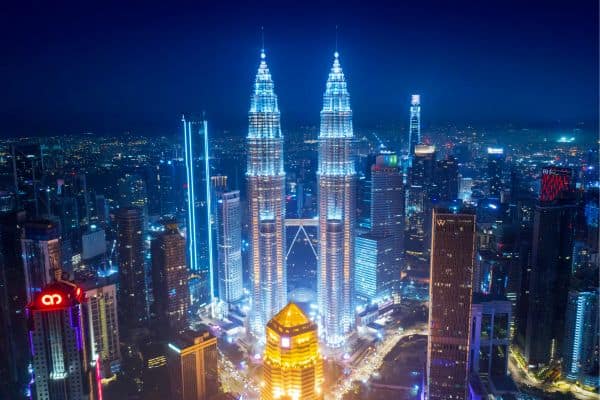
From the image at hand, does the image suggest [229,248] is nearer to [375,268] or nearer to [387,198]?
[375,268]

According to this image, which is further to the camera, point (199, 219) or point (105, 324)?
point (199, 219)

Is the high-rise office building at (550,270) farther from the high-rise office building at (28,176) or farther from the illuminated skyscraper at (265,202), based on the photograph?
the high-rise office building at (28,176)

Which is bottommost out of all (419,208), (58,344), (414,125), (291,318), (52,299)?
(291,318)

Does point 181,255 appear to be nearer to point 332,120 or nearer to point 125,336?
point 125,336

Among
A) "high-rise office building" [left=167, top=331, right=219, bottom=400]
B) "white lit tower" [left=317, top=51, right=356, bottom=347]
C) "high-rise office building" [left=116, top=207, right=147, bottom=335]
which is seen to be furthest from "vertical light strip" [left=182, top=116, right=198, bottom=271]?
"high-rise office building" [left=167, top=331, right=219, bottom=400]

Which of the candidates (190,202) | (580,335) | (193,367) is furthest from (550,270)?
(190,202)

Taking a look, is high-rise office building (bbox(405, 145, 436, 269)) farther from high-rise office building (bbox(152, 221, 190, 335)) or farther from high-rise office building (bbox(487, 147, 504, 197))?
high-rise office building (bbox(152, 221, 190, 335))

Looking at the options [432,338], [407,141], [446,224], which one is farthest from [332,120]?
[432,338]
